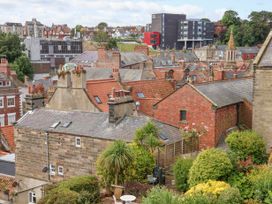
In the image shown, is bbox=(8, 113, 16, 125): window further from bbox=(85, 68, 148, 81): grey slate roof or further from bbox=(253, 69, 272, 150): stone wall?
bbox=(253, 69, 272, 150): stone wall

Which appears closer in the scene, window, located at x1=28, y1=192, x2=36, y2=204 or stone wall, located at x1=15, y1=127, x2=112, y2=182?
stone wall, located at x1=15, y1=127, x2=112, y2=182

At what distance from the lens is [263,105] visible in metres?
29.4

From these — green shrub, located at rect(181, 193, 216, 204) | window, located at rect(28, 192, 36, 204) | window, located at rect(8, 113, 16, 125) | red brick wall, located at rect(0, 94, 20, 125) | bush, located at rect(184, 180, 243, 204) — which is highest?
green shrub, located at rect(181, 193, 216, 204)

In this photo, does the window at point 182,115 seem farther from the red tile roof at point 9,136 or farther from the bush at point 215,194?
the red tile roof at point 9,136

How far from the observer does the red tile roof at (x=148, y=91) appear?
39.0 m

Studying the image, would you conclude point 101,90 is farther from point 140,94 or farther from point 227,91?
point 227,91

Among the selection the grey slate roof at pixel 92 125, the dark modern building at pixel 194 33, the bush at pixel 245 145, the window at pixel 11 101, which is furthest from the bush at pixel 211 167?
the dark modern building at pixel 194 33

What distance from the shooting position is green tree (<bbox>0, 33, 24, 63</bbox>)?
310 ft

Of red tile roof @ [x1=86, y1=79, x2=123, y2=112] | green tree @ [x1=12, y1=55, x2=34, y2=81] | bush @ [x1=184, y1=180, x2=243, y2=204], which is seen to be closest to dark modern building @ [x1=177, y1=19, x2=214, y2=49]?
green tree @ [x1=12, y1=55, x2=34, y2=81]

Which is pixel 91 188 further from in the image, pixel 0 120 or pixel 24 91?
pixel 24 91

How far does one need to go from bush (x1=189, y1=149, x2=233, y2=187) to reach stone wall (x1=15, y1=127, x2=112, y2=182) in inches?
291

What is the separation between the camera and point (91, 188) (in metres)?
21.3

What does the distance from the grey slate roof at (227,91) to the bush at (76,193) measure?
12228 millimetres

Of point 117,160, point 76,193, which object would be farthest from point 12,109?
point 76,193
